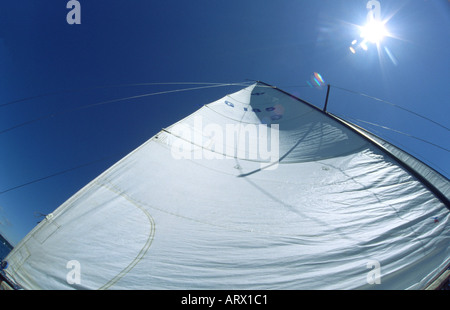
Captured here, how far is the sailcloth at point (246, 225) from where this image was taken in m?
1.27

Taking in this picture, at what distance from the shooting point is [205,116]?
4.16 meters

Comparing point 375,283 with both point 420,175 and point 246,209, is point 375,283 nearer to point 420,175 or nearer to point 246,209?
point 246,209

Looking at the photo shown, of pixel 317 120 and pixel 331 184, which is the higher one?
pixel 317 120

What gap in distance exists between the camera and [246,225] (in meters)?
1.76

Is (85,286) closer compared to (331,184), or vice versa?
(85,286)

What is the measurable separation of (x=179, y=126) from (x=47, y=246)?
2.41 meters

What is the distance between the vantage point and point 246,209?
1970 millimetres

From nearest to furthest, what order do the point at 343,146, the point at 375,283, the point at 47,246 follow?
the point at 375,283 < the point at 47,246 < the point at 343,146

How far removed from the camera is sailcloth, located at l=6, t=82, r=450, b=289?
4.17 ft
